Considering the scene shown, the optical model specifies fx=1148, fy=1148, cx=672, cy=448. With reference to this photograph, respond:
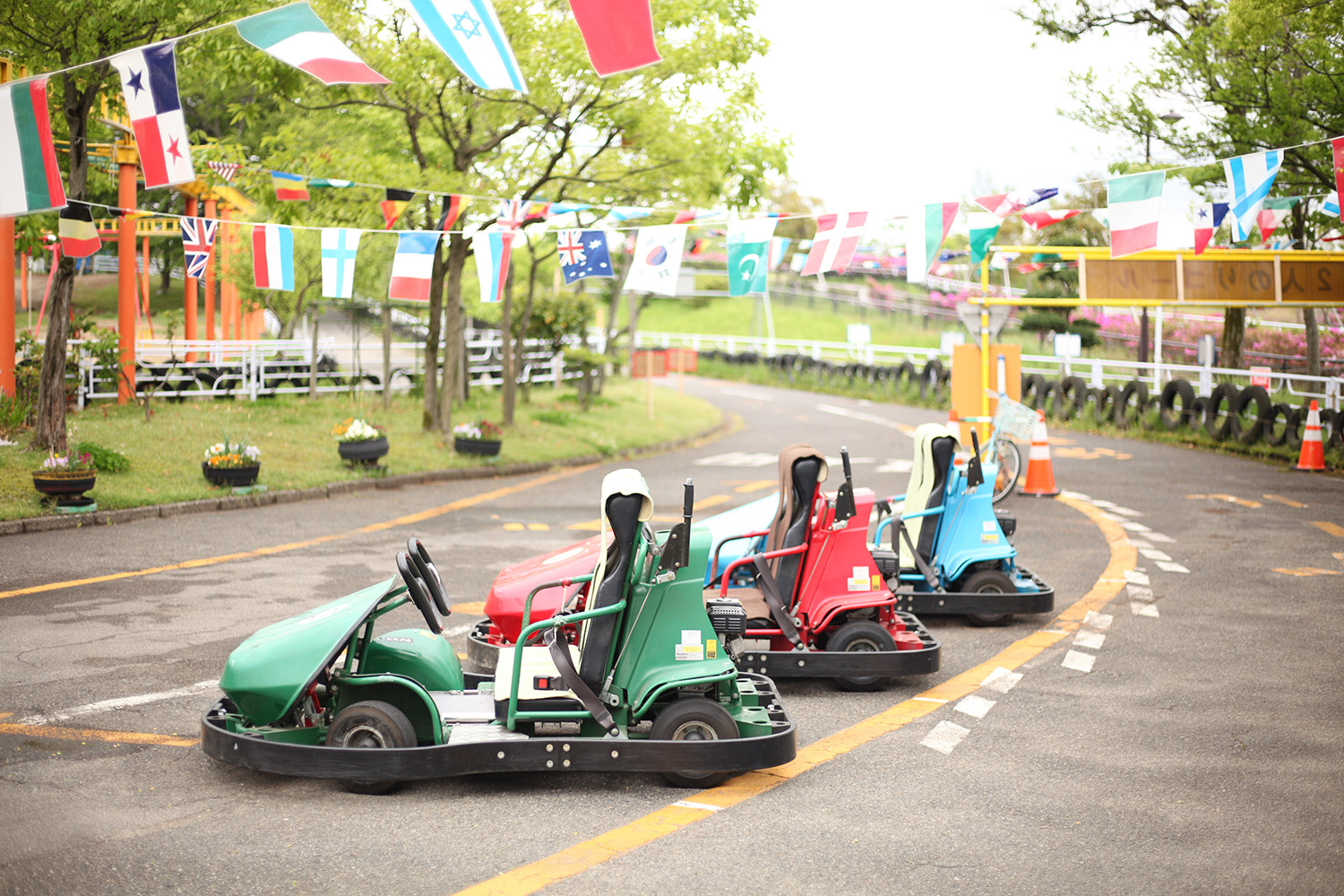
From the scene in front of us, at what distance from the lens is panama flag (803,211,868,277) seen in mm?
13594

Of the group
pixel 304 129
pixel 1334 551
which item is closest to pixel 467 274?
pixel 304 129

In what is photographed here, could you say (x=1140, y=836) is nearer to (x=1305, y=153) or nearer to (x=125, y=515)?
(x=125, y=515)

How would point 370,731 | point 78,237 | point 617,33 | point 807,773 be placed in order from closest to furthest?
point 370,731
point 807,773
point 617,33
point 78,237

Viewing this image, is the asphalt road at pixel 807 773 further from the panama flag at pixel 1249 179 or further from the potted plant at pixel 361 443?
the potted plant at pixel 361 443

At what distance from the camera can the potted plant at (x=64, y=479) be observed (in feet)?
38.4

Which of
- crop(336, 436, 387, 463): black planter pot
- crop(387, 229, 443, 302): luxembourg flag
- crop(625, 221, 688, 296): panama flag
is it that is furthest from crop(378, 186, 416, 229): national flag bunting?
crop(336, 436, 387, 463): black planter pot

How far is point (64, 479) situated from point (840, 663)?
8733mm

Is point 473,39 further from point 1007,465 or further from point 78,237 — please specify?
point 1007,465

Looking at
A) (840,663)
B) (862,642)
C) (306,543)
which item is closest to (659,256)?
(306,543)

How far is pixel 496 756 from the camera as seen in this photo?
5.13 meters

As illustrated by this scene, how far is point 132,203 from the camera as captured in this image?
18.9 metres

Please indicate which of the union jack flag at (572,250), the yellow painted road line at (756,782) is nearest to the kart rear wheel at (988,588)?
the yellow painted road line at (756,782)

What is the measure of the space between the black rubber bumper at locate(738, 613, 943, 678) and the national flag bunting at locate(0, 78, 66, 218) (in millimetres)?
6440

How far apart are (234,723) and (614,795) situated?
1792 mm
